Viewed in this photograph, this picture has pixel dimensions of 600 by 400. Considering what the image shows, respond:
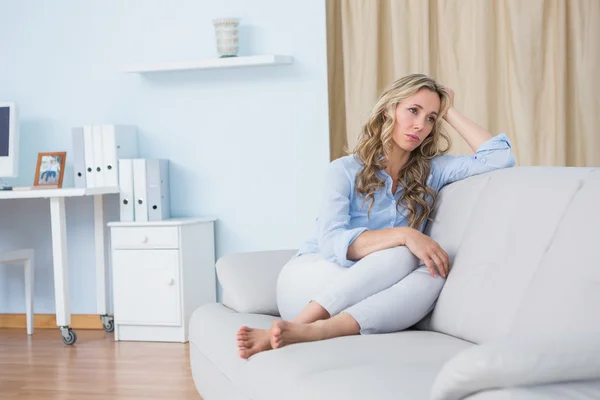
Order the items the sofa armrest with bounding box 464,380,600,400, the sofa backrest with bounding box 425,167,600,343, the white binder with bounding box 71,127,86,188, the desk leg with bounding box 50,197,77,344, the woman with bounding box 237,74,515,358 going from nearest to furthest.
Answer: the sofa armrest with bounding box 464,380,600,400
the sofa backrest with bounding box 425,167,600,343
the woman with bounding box 237,74,515,358
the desk leg with bounding box 50,197,77,344
the white binder with bounding box 71,127,86,188

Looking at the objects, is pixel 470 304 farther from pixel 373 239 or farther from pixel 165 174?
pixel 165 174

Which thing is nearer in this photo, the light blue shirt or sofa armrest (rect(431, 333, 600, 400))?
sofa armrest (rect(431, 333, 600, 400))

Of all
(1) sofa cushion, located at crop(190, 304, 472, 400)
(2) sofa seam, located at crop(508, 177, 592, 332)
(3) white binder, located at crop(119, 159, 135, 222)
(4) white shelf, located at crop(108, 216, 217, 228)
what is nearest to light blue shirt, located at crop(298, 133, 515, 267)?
(1) sofa cushion, located at crop(190, 304, 472, 400)

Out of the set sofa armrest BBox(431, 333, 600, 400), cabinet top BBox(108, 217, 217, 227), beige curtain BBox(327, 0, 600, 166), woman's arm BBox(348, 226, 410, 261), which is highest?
beige curtain BBox(327, 0, 600, 166)

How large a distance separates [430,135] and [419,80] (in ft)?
0.62

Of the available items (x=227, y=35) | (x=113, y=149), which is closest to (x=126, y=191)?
(x=113, y=149)

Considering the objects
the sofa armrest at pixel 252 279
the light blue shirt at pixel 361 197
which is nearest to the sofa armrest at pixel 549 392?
the light blue shirt at pixel 361 197

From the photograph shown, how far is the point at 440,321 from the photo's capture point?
6.86ft

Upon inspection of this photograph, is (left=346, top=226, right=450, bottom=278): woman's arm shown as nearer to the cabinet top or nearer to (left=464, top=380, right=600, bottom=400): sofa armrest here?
(left=464, top=380, right=600, bottom=400): sofa armrest

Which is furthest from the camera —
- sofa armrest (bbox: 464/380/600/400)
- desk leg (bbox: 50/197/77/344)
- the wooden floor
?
desk leg (bbox: 50/197/77/344)

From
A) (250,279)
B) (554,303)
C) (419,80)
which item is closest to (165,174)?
(250,279)

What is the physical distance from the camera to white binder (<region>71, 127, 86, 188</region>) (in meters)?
4.21

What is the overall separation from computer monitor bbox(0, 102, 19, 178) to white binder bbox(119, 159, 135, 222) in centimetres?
57

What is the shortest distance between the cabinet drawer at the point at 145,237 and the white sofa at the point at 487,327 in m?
1.52
